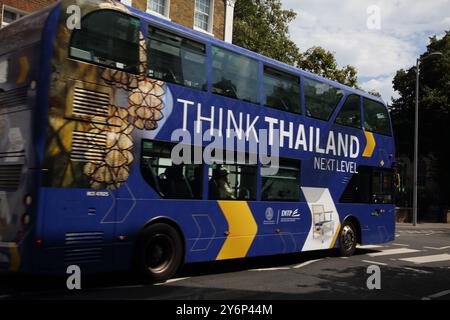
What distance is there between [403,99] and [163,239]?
36.7 m

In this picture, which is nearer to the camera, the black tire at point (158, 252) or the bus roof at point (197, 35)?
the black tire at point (158, 252)

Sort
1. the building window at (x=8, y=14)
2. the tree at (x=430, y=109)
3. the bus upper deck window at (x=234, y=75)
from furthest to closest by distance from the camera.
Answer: the tree at (x=430, y=109), the building window at (x=8, y=14), the bus upper deck window at (x=234, y=75)

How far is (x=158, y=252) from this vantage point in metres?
7.91

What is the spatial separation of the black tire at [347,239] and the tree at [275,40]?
825 inches

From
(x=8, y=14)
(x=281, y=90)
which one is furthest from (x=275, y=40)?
(x=281, y=90)

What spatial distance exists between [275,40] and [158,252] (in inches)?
1113

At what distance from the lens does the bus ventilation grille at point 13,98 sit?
22.1ft

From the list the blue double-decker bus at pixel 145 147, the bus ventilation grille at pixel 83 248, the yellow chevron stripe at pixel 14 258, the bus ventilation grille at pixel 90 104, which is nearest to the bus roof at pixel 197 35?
the blue double-decker bus at pixel 145 147

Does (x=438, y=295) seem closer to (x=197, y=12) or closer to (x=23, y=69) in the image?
(x=23, y=69)

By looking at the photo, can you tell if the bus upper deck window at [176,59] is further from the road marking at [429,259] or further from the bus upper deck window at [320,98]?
the road marking at [429,259]

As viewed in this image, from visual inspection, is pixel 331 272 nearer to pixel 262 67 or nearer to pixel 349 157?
pixel 349 157

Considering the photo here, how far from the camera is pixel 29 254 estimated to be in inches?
247

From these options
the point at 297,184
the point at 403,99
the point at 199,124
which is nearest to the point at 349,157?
the point at 297,184

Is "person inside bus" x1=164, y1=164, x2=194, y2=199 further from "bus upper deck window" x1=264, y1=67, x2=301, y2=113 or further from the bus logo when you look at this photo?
"bus upper deck window" x1=264, y1=67, x2=301, y2=113
